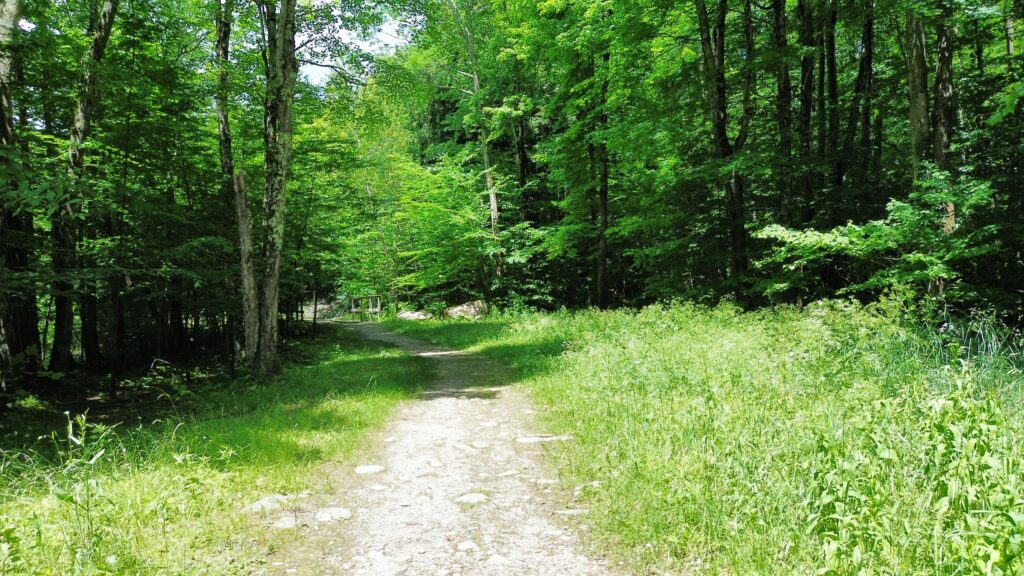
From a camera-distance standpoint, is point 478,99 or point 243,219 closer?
point 243,219

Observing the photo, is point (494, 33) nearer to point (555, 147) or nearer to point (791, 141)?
point (555, 147)

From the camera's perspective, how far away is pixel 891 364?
5.05m

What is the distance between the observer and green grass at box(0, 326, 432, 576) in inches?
112

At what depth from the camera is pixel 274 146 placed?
31.8 ft

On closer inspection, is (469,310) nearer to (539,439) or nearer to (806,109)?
(806,109)

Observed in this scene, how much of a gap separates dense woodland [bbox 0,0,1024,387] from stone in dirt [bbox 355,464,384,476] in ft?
12.9

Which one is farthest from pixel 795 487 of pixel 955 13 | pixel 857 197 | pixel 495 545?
pixel 857 197

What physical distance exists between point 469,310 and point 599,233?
8565 millimetres

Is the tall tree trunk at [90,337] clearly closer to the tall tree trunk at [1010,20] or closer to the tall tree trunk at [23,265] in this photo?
the tall tree trunk at [23,265]

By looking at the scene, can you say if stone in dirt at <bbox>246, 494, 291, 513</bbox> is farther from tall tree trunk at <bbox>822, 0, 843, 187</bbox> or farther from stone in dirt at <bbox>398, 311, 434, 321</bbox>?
stone in dirt at <bbox>398, 311, 434, 321</bbox>

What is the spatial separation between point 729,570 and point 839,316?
488 cm

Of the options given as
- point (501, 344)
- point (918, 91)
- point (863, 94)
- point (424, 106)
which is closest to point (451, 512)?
point (501, 344)

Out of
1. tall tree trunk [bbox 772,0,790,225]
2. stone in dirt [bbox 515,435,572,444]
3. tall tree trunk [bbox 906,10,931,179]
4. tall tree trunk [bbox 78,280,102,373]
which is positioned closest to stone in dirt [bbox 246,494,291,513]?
stone in dirt [bbox 515,435,572,444]

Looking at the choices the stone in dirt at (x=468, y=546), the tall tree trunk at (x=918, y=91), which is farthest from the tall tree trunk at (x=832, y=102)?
the stone in dirt at (x=468, y=546)
